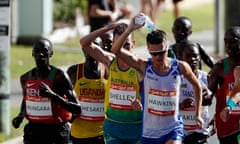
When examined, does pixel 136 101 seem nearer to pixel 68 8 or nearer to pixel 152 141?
pixel 152 141

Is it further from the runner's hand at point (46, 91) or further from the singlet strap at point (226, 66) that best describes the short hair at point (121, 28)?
the singlet strap at point (226, 66)

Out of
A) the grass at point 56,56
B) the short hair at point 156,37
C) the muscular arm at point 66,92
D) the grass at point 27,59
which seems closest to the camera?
the short hair at point 156,37

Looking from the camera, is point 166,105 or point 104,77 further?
point 104,77

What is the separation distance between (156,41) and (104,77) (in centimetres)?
174

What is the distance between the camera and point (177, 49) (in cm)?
1016

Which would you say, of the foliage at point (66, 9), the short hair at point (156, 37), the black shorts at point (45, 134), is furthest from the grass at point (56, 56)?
the short hair at point (156, 37)

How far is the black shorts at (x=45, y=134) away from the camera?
9.09m

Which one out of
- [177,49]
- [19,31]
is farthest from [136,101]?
[19,31]

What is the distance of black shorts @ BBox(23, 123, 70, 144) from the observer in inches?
358

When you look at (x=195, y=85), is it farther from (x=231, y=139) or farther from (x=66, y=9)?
(x=66, y=9)

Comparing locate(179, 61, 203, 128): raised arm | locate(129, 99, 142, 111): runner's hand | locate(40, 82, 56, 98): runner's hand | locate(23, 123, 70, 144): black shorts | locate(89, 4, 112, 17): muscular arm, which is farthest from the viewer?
locate(89, 4, 112, 17): muscular arm

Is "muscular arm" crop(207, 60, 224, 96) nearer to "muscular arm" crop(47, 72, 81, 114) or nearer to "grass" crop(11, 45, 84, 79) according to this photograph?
"muscular arm" crop(47, 72, 81, 114)

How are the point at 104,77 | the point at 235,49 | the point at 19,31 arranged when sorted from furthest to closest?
1. the point at 19,31
2. the point at 104,77
3. the point at 235,49

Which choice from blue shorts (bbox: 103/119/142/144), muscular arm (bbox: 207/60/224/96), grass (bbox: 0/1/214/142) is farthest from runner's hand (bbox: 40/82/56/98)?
grass (bbox: 0/1/214/142)
